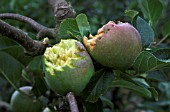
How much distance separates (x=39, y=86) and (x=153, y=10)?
1.25 feet

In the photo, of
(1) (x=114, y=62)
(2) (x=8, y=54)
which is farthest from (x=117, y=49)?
(2) (x=8, y=54)

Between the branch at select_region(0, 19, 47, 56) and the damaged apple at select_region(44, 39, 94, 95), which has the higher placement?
the branch at select_region(0, 19, 47, 56)

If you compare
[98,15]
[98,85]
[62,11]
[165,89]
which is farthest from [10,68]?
[165,89]

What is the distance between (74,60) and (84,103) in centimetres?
14

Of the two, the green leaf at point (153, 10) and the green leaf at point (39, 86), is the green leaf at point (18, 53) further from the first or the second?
the green leaf at point (153, 10)

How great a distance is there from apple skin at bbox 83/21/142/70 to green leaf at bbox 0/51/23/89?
1.16ft

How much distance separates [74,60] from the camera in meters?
0.68

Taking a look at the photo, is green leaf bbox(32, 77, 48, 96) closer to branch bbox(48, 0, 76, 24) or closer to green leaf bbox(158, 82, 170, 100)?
branch bbox(48, 0, 76, 24)

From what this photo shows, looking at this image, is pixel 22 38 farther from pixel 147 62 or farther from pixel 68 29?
pixel 147 62

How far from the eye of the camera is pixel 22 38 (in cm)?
76

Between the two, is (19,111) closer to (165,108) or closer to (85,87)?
(85,87)

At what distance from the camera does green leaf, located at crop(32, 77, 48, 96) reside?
3.33ft

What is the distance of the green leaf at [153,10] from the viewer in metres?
1.02

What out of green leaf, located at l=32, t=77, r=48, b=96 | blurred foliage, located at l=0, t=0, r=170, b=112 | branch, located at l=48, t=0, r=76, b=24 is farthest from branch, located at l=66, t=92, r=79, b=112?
blurred foliage, located at l=0, t=0, r=170, b=112
